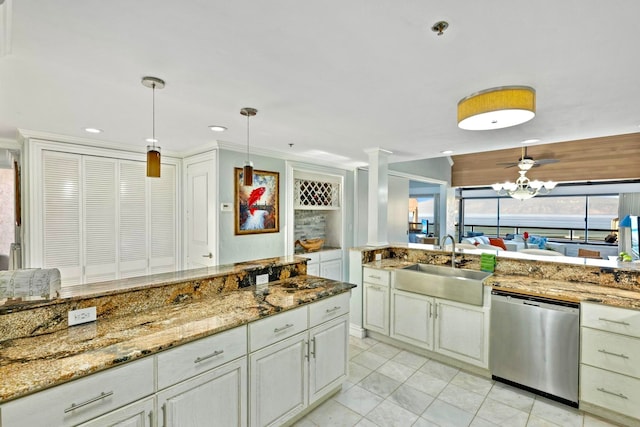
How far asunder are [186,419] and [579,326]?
2.58 m

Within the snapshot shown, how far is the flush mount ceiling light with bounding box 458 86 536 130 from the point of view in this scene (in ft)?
5.66

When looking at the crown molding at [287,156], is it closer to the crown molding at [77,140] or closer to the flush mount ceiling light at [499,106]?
the crown molding at [77,140]

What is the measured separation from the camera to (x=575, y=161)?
6.04 meters

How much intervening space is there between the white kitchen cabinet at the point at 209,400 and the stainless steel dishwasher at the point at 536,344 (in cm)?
209

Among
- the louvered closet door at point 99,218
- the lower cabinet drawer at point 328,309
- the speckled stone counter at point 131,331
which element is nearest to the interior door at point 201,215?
the louvered closet door at point 99,218

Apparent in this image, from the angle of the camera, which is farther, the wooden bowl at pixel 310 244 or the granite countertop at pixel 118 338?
the wooden bowl at pixel 310 244

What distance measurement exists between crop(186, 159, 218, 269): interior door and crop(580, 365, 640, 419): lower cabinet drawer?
11.5 ft

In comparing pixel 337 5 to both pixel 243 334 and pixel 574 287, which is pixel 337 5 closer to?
pixel 243 334

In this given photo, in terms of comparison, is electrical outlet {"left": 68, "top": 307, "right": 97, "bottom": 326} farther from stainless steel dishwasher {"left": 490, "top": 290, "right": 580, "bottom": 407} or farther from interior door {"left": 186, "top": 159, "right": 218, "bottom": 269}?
stainless steel dishwasher {"left": 490, "top": 290, "right": 580, "bottom": 407}

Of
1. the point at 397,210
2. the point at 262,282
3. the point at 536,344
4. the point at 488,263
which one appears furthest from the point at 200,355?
the point at 397,210

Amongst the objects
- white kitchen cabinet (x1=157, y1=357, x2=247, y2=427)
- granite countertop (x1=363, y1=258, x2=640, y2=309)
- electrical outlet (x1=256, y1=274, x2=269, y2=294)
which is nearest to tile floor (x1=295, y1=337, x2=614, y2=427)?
white kitchen cabinet (x1=157, y1=357, x2=247, y2=427)

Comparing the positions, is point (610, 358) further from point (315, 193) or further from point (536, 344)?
point (315, 193)

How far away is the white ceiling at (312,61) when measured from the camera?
1.16 m

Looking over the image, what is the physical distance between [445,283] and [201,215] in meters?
2.90
